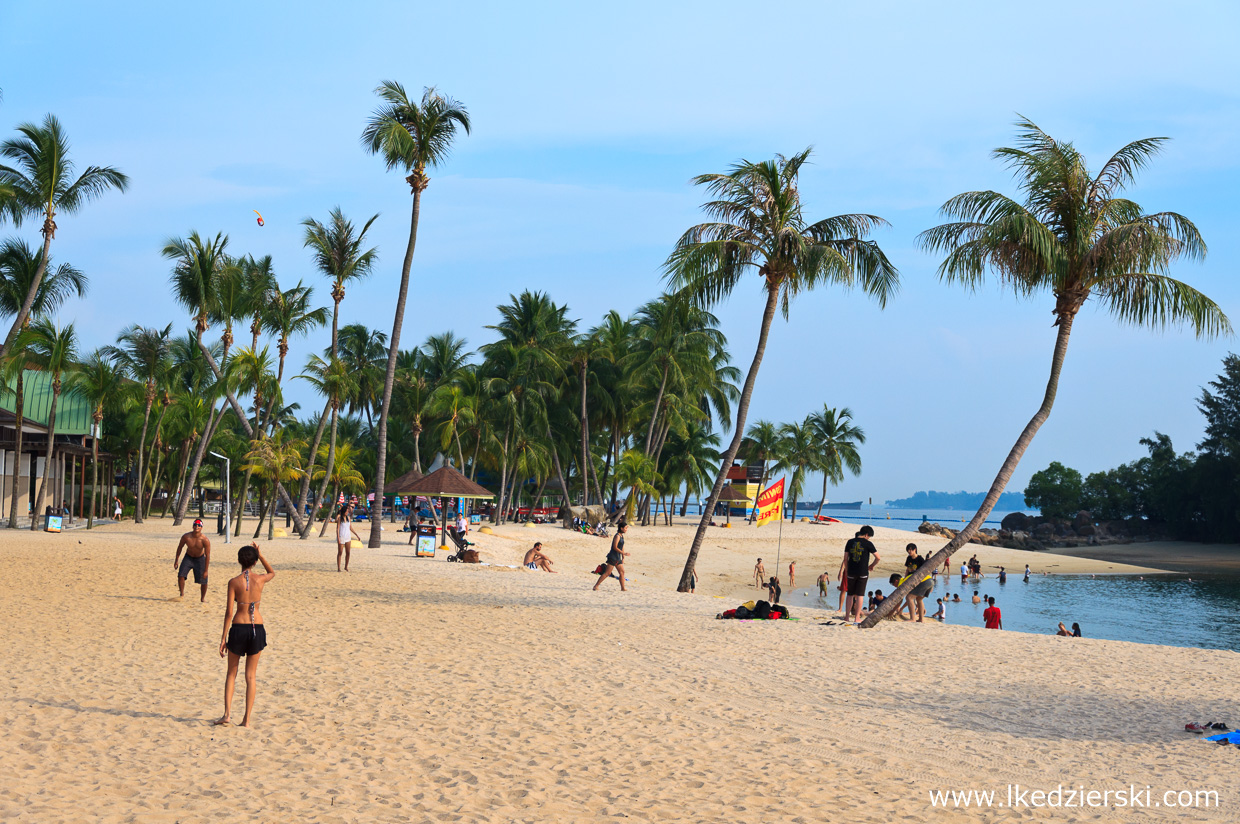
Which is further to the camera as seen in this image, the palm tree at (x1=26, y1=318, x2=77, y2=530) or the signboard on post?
the palm tree at (x1=26, y1=318, x2=77, y2=530)

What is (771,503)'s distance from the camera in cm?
2330

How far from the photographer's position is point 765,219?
16641 mm

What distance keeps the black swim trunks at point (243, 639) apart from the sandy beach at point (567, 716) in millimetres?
608

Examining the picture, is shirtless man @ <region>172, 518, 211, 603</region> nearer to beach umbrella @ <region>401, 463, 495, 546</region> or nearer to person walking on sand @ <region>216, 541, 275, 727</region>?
person walking on sand @ <region>216, 541, 275, 727</region>

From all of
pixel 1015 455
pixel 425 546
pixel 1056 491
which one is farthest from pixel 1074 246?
pixel 1056 491

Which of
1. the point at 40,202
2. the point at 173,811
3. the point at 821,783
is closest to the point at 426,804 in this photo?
the point at 173,811

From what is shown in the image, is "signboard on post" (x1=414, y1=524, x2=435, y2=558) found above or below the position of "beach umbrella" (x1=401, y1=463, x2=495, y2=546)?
below

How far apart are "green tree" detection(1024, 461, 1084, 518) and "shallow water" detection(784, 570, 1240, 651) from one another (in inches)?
1236

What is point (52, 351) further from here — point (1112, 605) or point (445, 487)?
point (1112, 605)

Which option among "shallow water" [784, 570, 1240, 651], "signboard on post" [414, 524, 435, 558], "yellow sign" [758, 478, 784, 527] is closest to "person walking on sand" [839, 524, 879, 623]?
"shallow water" [784, 570, 1240, 651]

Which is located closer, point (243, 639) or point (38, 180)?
point (243, 639)

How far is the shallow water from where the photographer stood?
77.7 ft

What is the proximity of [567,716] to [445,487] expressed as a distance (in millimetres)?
19248

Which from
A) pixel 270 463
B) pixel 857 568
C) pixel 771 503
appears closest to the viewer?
pixel 857 568
